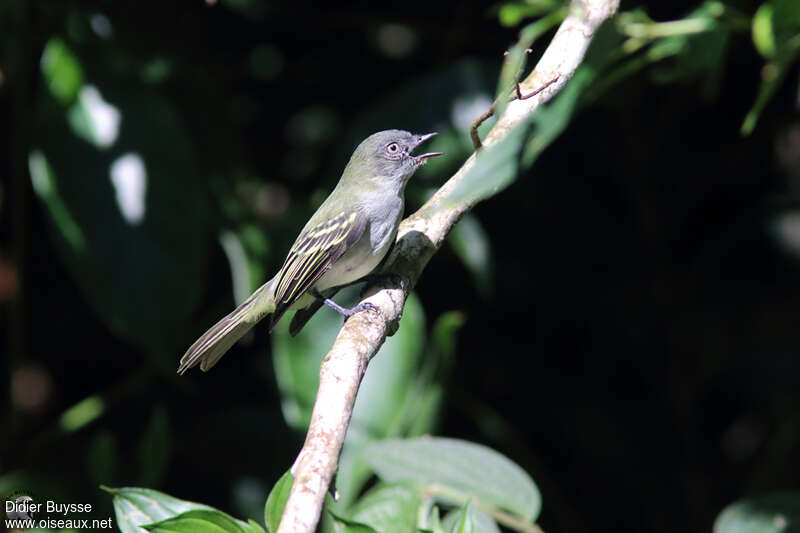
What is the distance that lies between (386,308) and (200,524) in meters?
1.08

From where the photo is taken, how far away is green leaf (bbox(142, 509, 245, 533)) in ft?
6.52

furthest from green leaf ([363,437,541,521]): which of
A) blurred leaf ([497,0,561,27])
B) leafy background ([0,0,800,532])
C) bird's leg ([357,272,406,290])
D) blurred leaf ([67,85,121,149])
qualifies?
blurred leaf ([67,85,121,149])

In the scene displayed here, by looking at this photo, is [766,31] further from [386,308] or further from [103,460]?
[103,460]

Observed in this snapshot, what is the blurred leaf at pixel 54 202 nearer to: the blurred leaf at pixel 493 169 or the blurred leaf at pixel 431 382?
the blurred leaf at pixel 431 382

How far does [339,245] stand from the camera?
150 inches

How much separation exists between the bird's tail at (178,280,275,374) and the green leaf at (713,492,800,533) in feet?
6.38

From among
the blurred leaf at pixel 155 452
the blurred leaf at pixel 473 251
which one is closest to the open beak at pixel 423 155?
the blurred leaf at pixel 473 251

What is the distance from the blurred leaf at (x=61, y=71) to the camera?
12.3ft

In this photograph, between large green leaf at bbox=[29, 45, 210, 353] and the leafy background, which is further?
the leafy background

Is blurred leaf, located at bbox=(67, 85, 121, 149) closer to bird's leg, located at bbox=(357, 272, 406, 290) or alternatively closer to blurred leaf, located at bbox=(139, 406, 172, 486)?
blurred leaf, located at bbox=(139, 406, 172, 486)

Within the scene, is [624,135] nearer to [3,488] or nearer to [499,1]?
[499,1]

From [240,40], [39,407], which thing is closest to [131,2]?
[240,40]

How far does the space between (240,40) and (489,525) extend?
3218 mm

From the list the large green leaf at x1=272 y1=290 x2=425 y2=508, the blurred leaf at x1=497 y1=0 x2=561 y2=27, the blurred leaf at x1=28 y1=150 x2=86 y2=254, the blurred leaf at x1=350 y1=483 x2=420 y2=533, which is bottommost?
the blurred leaf at x1=350 y1=483 x2=420 y2=533
